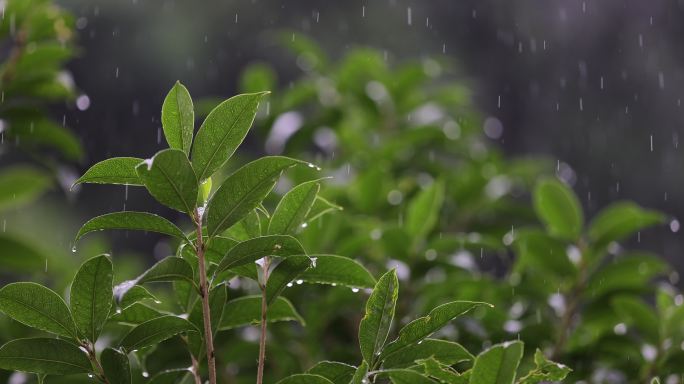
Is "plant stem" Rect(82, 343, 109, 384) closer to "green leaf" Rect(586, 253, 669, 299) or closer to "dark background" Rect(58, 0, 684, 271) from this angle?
"green leaf" Rect(586, 253, 669, 299)

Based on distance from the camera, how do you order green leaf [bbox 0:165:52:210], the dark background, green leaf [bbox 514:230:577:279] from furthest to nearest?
the dark background → green leaf [bbox 0:165:52:210] → green leaf [bbox 514:230:577:279]

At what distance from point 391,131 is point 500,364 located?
1.87 metres

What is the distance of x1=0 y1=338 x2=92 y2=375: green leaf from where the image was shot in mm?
1028

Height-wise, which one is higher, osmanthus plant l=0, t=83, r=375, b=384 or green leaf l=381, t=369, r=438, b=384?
osmanthus plant l=0, t=83, r=375, b=384

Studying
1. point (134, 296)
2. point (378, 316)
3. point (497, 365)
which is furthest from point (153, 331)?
point (497, 365)

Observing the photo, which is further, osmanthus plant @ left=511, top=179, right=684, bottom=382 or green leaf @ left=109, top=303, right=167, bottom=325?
osmanthus plant @ left=511, top=179, right=684, bottom=382

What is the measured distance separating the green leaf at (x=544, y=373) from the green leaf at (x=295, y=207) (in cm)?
34

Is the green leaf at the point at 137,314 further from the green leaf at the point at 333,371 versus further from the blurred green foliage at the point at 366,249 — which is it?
the green leaf at the point at 333,371

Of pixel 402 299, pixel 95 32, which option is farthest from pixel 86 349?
pixel 95 32

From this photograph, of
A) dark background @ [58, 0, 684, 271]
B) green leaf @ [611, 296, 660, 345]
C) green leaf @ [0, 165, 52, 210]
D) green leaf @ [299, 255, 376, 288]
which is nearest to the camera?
green leaf @ [299, 255, 376, 288]

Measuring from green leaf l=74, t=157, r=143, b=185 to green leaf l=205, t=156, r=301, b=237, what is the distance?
10 cm

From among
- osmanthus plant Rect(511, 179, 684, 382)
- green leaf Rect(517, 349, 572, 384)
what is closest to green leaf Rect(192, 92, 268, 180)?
green leaf Rect(517, 349, 572, 384)

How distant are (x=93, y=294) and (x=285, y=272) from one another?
0.78 feet

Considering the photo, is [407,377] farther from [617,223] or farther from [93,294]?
[617,223]
